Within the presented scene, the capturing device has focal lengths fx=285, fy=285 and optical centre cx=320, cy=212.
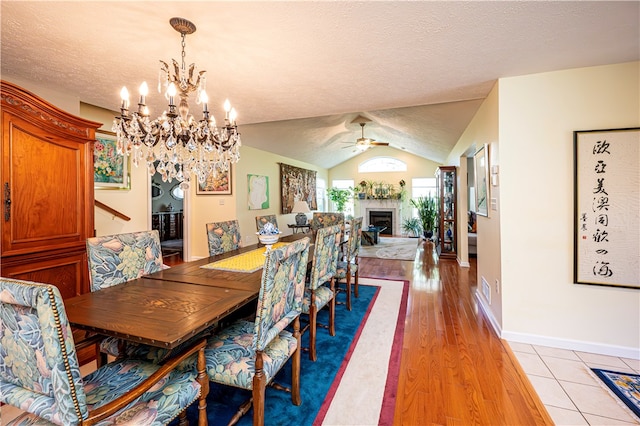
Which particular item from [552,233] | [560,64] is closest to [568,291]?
[552,233]

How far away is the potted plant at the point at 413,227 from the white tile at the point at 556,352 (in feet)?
22.6

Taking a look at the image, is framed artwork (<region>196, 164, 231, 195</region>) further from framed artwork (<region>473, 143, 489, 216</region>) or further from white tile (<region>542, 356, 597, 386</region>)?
white tile (<region>542, 356, 597, 386</region>)

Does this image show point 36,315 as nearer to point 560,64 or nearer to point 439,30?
point 439,30

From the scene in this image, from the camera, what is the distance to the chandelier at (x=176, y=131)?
71.2 inches

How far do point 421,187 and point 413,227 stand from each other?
139 centimetres

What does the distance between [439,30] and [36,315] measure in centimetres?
240

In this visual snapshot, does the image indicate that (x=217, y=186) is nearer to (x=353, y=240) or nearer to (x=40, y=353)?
(x=353, y=240)

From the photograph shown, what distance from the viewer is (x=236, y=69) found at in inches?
94.4

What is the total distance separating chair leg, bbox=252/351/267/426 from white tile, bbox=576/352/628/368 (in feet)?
8.17

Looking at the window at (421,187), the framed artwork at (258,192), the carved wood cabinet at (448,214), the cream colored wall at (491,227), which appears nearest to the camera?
the cream colored wall at (491,227)

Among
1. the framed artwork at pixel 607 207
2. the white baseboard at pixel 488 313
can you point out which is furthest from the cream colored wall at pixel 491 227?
the framed artwork at pixel 607 207

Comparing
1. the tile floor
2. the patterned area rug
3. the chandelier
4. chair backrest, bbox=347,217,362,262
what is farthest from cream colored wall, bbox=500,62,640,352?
the patterned area rug

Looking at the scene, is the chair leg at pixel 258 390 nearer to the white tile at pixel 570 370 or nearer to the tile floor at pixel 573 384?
the tile floor at pixel 573 384

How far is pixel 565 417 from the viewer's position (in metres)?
1.65
